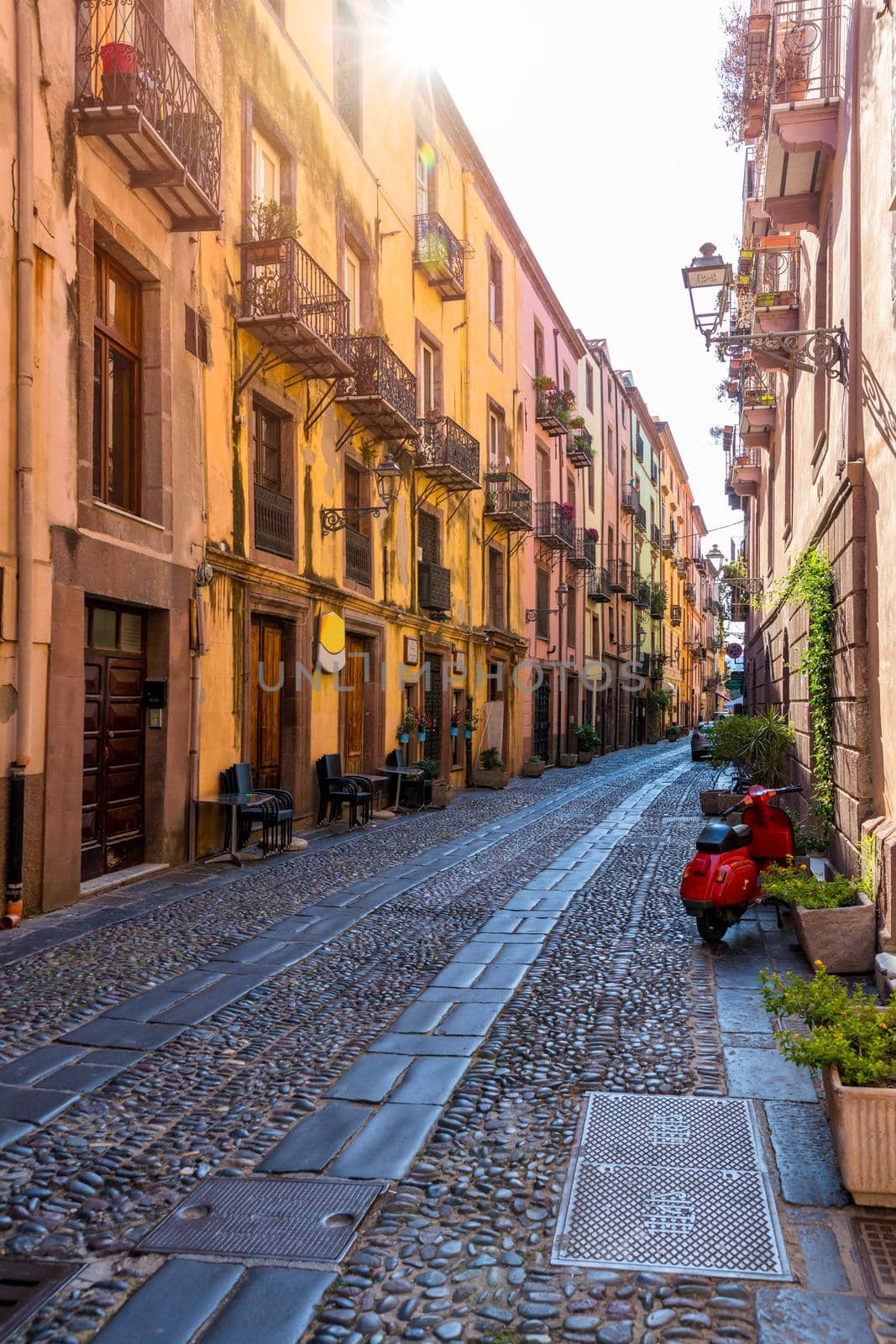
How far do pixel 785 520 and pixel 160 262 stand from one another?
8133mm

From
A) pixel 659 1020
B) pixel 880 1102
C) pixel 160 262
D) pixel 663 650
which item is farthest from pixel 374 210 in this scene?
pixel 663 650

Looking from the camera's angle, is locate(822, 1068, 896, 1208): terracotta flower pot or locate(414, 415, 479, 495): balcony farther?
locate(414, 415, 479, 495): balcony

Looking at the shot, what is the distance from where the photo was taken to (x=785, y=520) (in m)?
13.4

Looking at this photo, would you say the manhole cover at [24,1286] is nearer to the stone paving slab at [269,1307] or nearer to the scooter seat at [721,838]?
the stone paving slab at [269,1307]

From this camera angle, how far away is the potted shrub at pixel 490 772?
2120 centimetres

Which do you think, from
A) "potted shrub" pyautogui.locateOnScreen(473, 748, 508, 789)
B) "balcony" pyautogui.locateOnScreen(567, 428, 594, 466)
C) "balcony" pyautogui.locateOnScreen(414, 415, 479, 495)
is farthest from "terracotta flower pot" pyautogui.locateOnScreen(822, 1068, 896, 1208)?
"balcony" pyautogui.locateOnScreen(567, 428, 594, 466)

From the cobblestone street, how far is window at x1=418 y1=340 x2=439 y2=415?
1317 cm

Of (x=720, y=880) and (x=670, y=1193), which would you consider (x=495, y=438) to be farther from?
(x=670, y=1193)

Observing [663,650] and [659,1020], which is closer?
[659,1020]

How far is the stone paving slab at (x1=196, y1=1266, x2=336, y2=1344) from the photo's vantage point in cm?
251

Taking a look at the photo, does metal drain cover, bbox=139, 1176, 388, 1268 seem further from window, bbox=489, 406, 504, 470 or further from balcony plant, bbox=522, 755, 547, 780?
window, bbox=489, 406, 504, 470

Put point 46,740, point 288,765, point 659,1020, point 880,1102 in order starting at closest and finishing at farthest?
1. point 880,1102
2. point 659,1020
3. point 46,740
4. point 288,765

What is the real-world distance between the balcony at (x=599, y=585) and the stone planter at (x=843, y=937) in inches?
1147

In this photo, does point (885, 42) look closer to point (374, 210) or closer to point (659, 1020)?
point (659, 1020)
